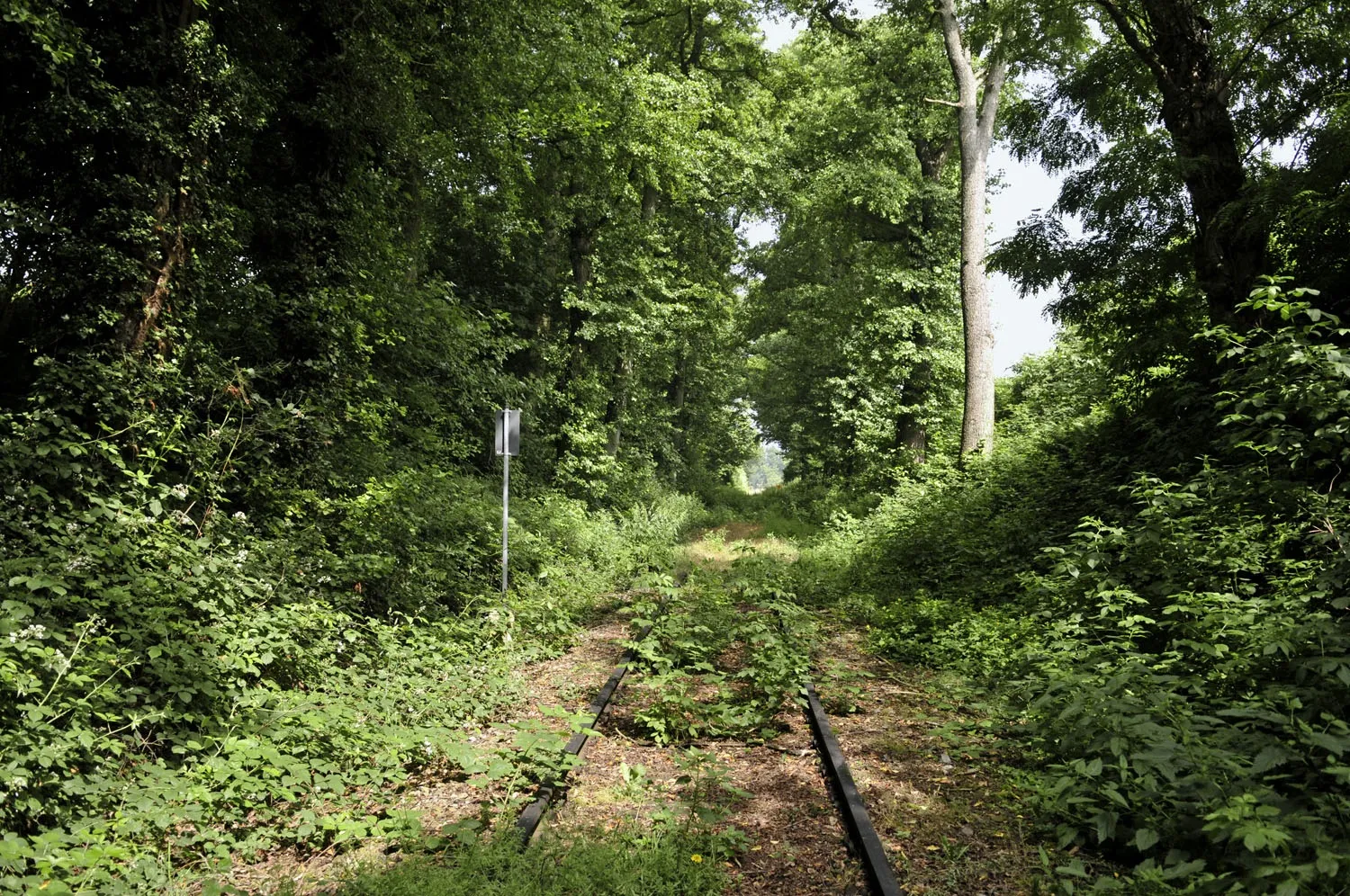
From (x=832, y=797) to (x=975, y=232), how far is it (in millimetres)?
13432

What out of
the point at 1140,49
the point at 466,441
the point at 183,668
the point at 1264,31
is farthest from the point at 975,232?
the point at 183,668

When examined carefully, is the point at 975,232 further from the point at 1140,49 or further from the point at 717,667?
the point at 717,667

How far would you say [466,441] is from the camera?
665 inches

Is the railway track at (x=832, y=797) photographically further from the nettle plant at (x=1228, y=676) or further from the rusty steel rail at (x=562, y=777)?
the nettle plant at (x=1228, y=676)

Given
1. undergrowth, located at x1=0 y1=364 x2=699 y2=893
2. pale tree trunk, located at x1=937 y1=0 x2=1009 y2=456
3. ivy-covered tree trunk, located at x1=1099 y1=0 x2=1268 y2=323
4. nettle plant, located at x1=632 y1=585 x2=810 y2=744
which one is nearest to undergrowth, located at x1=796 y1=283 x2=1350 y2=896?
ivy-covered tree trunk, located at x1=1099 y1=0 x2=1268 y2=323

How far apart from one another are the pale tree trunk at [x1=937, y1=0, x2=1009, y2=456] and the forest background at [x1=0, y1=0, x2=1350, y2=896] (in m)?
0.86

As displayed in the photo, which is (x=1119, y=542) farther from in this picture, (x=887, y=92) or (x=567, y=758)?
(x=887, y=92)

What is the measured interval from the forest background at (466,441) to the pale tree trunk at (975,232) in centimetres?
86

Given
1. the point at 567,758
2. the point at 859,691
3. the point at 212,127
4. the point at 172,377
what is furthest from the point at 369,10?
the point at 859,691

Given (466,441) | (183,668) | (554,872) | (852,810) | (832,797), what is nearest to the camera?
(554,872)

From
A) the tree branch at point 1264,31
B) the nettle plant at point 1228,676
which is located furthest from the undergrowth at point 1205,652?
the tree branch at point 1264,31

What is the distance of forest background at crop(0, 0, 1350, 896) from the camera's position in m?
3.93

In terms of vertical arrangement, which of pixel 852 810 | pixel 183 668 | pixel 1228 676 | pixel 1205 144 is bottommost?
pixel 852 810

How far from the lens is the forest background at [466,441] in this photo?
3.93m
